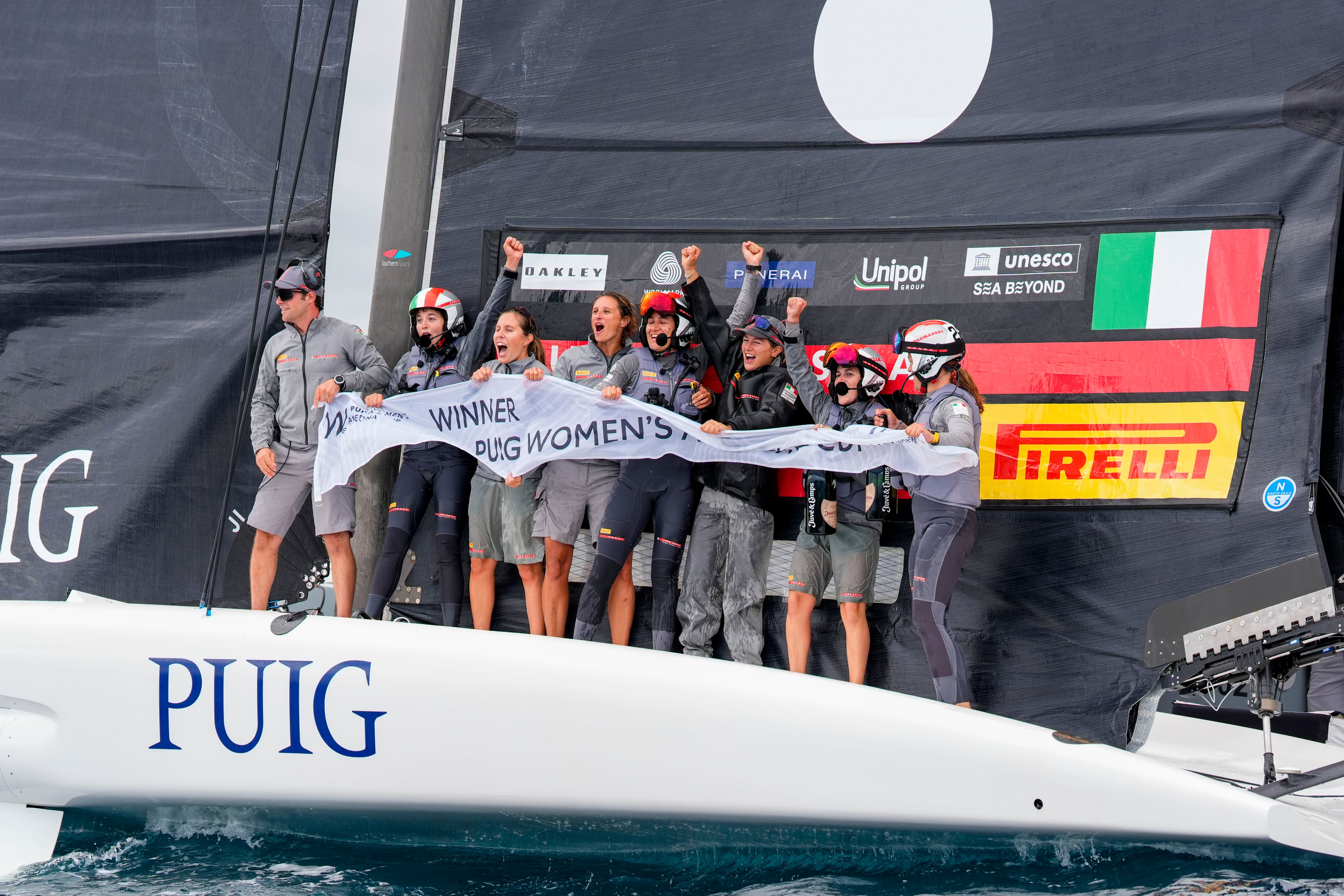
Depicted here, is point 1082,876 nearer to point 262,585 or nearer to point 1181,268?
point 1181,268

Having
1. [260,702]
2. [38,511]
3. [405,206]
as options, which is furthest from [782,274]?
[38,511]

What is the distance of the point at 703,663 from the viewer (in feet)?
8.67

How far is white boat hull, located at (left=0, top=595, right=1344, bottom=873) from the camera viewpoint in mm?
2406

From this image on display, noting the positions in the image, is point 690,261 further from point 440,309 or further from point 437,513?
point 437,513

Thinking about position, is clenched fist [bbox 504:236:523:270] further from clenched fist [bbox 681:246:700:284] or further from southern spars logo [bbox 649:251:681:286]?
clenched fist [bbox 681:246:700:284]

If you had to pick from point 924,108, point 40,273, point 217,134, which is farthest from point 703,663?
point 40,273

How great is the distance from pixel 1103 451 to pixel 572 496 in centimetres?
192

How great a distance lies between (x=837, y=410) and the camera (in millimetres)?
4004

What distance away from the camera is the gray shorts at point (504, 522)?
4.27 metres

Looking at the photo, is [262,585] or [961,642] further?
[262,585]

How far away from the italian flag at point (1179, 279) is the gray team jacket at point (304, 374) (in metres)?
2.71

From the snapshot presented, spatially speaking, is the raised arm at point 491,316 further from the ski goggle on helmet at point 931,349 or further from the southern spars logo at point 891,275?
the ski goggle on helmet at point 931,349

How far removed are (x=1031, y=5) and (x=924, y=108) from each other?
506 millimetres

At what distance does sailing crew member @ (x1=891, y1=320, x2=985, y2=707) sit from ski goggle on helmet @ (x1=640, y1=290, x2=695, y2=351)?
0.83 meters
